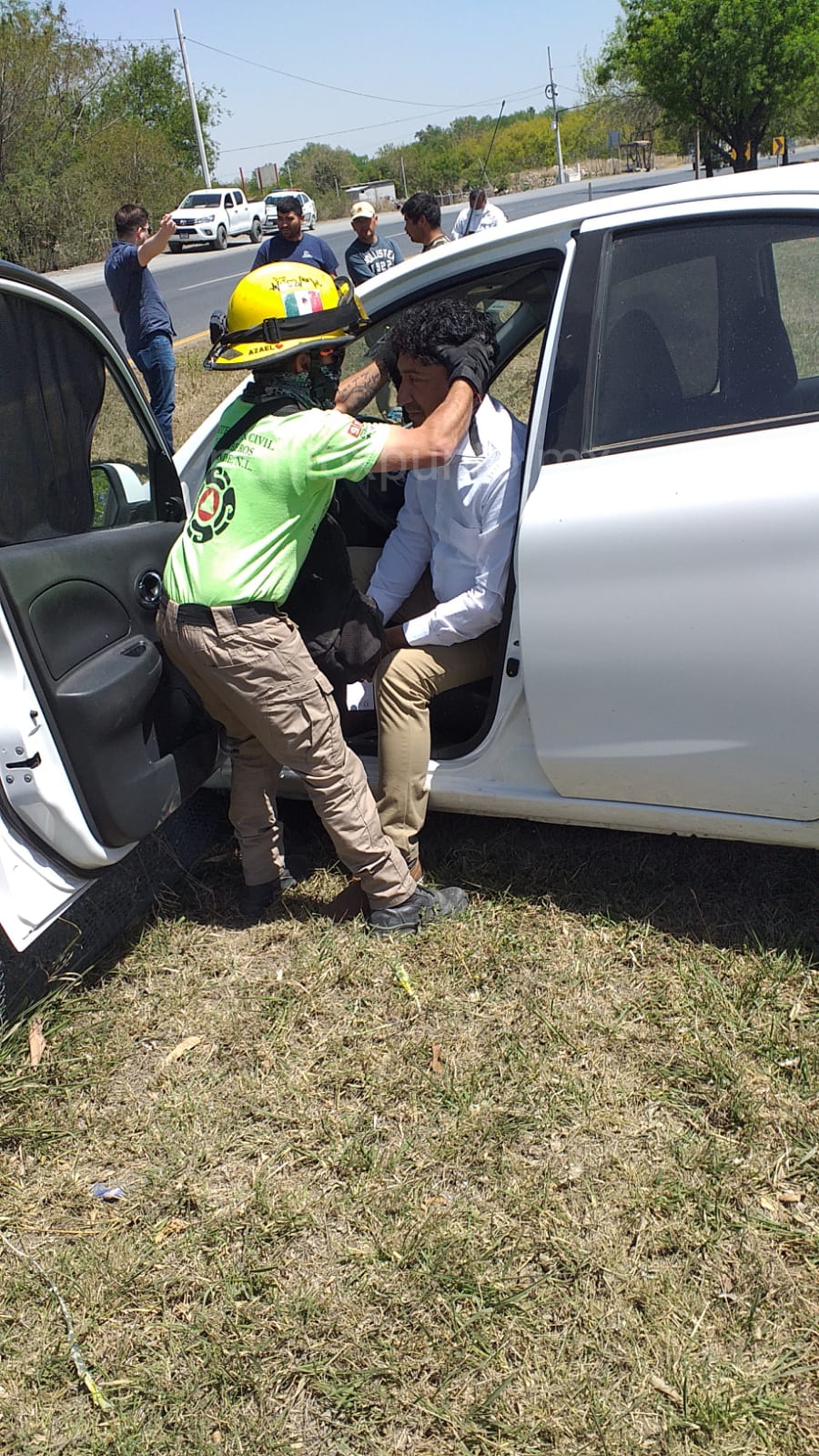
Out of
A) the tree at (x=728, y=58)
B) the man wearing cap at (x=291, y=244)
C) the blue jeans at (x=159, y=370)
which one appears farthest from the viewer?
the tree at (x=728, y=58)

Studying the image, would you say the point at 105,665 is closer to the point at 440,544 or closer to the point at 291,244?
the point at 440,544

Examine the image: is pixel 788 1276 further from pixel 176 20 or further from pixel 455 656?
pixel 176 20

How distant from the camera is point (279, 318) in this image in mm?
2625

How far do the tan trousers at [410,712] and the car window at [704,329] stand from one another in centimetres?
74

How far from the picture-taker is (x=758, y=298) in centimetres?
251

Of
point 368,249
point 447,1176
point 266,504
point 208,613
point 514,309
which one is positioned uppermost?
point 368,249

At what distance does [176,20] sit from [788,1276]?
6491cm

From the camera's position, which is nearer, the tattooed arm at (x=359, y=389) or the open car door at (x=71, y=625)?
the open car door at (x=71, y=625)

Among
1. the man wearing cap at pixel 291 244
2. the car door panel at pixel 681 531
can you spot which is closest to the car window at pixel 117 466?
the car door panel at pixel 681 531

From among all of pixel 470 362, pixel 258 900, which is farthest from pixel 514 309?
pixel 258 900

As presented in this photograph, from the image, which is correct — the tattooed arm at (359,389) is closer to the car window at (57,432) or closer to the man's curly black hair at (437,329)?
the man's curly black hair at (437,329)

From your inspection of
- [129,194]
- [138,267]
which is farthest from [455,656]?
[129,194]

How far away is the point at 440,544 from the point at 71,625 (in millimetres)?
1041

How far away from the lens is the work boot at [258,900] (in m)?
3.21
